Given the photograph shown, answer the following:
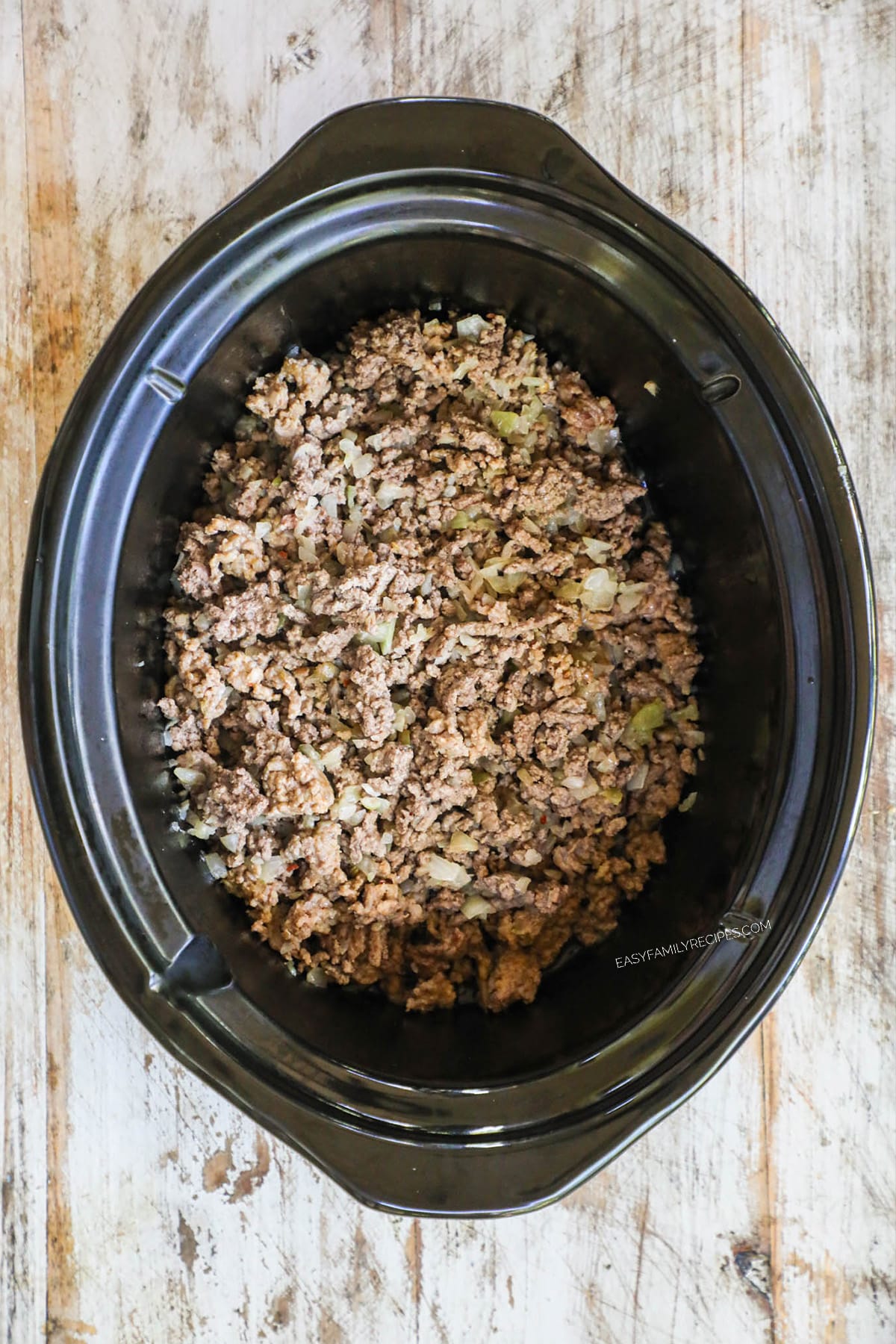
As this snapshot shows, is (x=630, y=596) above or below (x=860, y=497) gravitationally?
below

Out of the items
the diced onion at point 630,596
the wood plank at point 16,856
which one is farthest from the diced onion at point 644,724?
the wood plank at point 16,856

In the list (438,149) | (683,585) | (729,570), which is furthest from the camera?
(683,585)

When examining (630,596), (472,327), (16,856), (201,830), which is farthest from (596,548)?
(16,856)

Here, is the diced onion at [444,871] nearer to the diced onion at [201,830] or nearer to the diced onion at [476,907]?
the diced onion at [476,907]

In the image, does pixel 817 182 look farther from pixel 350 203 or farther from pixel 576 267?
pixel 350 203

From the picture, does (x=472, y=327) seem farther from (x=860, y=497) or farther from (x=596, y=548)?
(x=860, y=497)

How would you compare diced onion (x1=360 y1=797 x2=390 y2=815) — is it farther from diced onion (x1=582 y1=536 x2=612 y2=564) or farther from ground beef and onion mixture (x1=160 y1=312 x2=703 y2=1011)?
diced onion (x1=582 y1=536 x2=612 y2=564)
